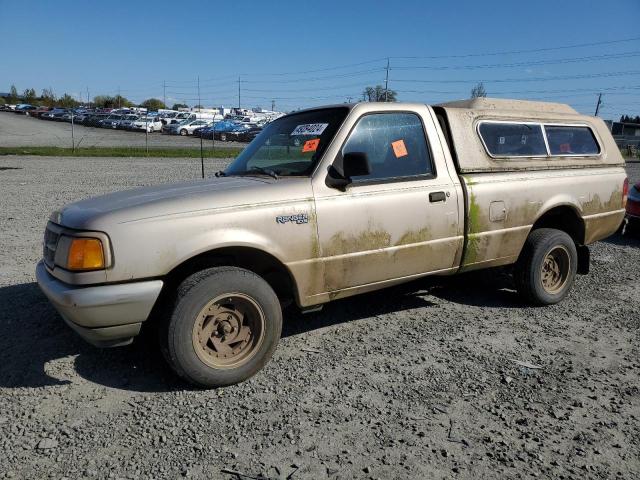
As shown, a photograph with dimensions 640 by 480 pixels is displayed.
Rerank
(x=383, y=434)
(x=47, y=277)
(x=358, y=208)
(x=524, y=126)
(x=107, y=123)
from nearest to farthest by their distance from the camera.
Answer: (x=383, y=434), (x=47, y=277), (x=358, y=208), (x=524, y=126), (x=107, y=123)

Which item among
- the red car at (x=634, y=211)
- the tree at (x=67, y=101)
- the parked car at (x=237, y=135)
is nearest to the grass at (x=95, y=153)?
the parked car at (x=237, y=135)

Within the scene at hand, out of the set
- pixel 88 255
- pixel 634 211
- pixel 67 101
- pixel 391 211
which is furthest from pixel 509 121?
pixel 67 101

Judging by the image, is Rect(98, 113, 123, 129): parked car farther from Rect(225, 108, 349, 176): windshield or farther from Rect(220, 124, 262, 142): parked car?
Rect(225, 108, 349, 176): windshield

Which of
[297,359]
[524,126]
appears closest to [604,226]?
[524,126]

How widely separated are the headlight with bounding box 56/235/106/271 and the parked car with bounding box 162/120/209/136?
47.1 meters

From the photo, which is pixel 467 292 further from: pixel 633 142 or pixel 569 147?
pixel 633 142

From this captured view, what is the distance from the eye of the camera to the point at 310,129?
159 inches

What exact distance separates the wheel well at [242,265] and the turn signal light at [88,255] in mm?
482

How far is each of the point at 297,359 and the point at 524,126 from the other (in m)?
3.15

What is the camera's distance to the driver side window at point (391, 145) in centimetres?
389

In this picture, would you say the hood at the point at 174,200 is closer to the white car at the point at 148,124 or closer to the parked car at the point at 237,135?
the parked car at the point at 237,135

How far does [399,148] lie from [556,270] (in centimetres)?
231

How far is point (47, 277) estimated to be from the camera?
3287 mm

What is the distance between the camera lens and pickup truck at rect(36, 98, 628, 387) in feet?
9.87
